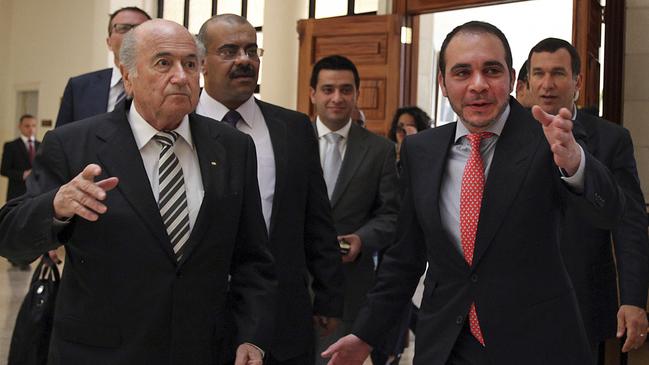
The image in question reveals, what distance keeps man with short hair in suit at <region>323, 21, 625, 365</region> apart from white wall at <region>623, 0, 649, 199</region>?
15.9 ft

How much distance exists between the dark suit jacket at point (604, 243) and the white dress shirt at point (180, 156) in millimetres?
1765

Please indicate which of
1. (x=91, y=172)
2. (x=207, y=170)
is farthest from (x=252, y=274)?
(x=91, y=172)

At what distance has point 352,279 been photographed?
15.5ft

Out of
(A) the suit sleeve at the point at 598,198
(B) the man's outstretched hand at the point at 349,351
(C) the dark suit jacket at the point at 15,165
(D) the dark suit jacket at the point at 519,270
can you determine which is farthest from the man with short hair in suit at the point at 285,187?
(C) the dark suit jacket at the point at 15,165

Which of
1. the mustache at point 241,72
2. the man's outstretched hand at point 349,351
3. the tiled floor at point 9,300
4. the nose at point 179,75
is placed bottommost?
the tiled floor at point 9,300

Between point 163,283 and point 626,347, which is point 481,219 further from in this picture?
point 626,347

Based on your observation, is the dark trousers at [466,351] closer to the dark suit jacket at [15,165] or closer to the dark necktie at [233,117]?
the dark necktie at [233,117]

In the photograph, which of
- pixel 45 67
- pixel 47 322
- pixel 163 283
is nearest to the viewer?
pixel 163 283

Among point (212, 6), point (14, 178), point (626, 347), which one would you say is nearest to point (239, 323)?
point (626, 347)

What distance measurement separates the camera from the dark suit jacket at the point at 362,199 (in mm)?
4637

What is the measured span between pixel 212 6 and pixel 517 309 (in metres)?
13.8

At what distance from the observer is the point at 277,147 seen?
135 inches

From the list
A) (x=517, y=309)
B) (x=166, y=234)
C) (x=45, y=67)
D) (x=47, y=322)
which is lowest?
(x=47, y=322)

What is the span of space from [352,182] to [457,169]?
185 cm
